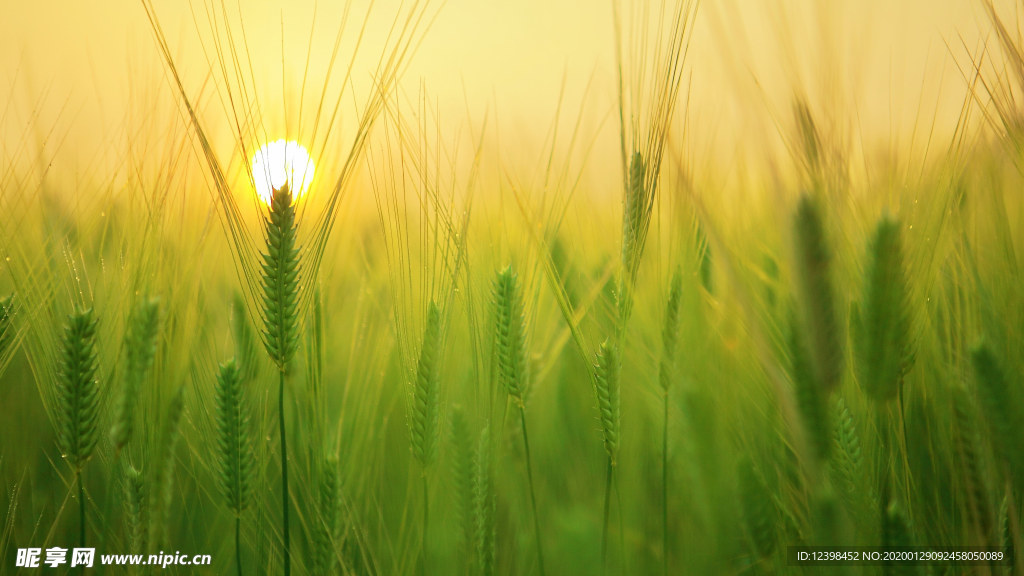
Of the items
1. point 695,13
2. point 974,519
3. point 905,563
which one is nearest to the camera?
point 905,563

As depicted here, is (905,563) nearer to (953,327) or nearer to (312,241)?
(953,327)

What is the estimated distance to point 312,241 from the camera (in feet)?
3.10

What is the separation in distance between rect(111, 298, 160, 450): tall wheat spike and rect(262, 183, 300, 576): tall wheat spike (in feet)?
0.47

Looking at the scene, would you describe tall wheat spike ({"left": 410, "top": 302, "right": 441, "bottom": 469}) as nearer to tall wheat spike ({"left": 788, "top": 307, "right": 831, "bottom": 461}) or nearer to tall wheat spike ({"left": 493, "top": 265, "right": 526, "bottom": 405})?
tall wheat spike ({"left": 493, "top": 265, "right": 526, "bottom": 405})

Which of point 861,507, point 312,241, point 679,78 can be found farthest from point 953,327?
point 312,241

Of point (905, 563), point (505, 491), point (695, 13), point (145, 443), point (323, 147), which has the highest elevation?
point (695, 13)

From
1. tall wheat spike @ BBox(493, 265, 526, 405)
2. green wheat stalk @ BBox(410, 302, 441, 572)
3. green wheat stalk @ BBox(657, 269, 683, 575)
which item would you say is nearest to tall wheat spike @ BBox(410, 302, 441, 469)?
green wheat stalk @ BBox(410, 302, 441, 572)

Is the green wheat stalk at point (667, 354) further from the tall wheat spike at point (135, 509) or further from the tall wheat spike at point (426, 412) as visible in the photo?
the tall wheat spike at point (135, 509)

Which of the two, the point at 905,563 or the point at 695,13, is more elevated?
the point at 695,13

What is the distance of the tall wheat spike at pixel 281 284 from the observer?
0.79m

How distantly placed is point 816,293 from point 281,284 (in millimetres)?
688

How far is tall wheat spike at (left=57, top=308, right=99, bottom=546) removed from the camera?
760 mm

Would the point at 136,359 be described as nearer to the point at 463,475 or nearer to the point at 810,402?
the point at 463,475

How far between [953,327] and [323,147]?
1.19 m
